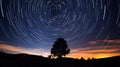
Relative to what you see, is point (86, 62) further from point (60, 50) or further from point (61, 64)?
point (60, 50)

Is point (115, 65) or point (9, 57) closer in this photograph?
point (115, 65)

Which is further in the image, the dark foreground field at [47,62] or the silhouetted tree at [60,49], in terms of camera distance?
the silhouetted tree at [60,49]

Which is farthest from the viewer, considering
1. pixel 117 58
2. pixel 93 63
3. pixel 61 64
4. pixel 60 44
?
pixel 60 44

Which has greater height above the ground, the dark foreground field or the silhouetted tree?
the silhouetted tree

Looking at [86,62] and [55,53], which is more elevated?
[55,53]

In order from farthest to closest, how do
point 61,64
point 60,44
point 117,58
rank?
1. point 60,44
2. point 61,64
3. point 117,58

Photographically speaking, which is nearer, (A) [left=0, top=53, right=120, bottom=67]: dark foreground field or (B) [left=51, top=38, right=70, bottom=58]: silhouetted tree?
(A) [left=0, top=53, right=120, bottom=67]: dark foreground field

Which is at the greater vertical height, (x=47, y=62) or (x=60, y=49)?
(x=60, y=49)

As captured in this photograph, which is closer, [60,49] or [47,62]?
[47,62]

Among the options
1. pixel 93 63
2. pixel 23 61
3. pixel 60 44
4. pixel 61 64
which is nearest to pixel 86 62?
pixel 93 63

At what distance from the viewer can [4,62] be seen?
1428 inches

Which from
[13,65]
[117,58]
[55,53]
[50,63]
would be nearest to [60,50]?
[55,53]

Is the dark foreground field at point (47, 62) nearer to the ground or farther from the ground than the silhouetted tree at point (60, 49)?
nearer to the ground

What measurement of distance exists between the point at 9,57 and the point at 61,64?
872 centimetres
